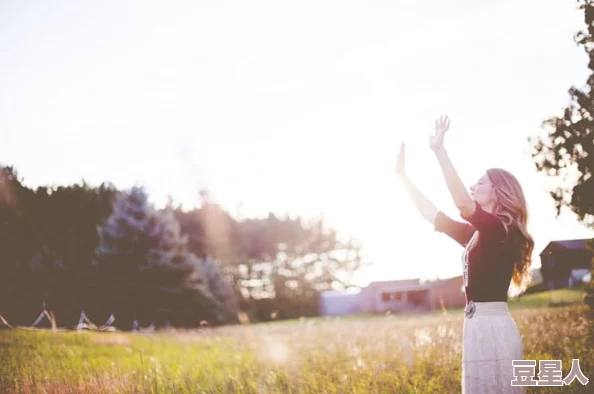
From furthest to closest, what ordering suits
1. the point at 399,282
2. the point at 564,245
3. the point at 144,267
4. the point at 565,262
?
the point at 399,282
the point at 144,267
the point at 565,262
the point at 564,245

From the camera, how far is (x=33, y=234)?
10906 mm

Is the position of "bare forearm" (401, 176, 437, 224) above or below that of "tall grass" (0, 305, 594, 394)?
above

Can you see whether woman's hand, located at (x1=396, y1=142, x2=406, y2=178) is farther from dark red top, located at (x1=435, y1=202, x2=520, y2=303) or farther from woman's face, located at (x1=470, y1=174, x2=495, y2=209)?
dark red top, located at (x1=435, y1=202, x2=520, y2=303)

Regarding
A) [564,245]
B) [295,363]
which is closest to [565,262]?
[564,245]

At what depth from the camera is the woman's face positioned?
295cm

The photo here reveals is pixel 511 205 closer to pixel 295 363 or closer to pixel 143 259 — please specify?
pixel 295 363

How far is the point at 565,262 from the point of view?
8.25 m

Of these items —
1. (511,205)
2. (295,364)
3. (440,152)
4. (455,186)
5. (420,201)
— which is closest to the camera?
(455,186)

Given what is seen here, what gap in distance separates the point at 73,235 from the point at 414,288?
35633 millimetres

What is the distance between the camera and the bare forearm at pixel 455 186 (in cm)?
259

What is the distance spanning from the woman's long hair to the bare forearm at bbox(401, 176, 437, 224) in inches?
17.4

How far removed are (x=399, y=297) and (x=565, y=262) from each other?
41652 millimetres

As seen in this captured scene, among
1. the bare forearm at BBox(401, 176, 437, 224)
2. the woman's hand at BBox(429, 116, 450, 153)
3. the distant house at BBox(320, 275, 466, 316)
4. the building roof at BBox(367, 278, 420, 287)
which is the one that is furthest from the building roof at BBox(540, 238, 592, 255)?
the building roof at BBox(367, 278, 420, 287)

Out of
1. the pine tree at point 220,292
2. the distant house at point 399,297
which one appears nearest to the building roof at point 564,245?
the pine tree at point 220,292
